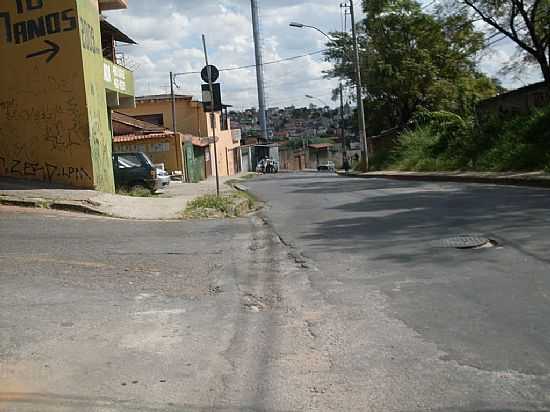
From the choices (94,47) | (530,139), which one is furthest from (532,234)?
(530,139)

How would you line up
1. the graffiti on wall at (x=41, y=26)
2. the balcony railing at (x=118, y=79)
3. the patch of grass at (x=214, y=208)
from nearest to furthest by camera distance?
1. the patch of grass at (x=214, y=208)
2. the graffiti on wall at (x=41, y=26)
3. the balcony railing at (x=118, y=79)

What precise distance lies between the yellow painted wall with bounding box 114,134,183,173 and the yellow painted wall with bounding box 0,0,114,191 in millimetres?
23060

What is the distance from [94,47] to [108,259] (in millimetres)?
9887

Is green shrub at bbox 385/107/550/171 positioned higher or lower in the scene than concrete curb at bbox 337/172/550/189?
higher

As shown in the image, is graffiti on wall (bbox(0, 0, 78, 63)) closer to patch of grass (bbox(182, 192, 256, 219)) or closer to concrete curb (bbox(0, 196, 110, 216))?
concrete curb (bbox(0, 196, 110, 216))

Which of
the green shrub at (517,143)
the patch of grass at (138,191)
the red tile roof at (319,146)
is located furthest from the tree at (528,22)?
the red tile roof at (319,146)

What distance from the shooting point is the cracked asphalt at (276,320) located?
4332 millimetres

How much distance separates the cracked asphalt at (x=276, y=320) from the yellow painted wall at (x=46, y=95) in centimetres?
474

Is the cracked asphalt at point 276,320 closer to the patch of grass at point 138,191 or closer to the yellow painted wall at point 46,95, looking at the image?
the yellow painted wall at point 46,95

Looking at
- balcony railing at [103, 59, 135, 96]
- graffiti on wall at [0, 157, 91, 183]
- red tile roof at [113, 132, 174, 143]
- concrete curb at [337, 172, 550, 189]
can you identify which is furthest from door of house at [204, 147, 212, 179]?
graffiti on wall at [0, 157, 91, 183]

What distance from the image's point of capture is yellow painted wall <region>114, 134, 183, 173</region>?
128 feet

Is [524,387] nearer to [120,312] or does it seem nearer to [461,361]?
[461,361]

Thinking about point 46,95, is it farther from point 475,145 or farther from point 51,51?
point 475,145

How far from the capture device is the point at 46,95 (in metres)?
15.4
